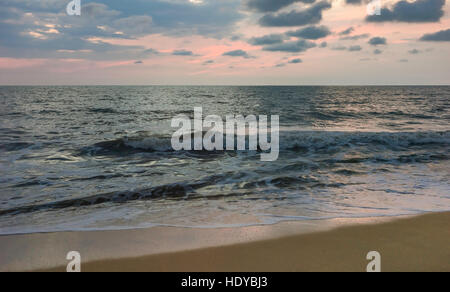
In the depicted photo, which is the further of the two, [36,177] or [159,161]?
[159,161]

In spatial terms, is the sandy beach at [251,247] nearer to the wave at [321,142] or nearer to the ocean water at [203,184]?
the ocean water at [203,184]

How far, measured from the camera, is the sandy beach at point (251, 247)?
323 cm

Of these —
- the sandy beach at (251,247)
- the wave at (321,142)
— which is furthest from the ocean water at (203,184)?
the sandy beach at (251,247)

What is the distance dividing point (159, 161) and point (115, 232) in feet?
19.0

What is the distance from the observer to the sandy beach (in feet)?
10.6

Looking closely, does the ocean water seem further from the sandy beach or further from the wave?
the sandy beach

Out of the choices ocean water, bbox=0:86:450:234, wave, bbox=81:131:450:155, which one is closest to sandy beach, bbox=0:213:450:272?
ocean water, bbox=0:86:450:234

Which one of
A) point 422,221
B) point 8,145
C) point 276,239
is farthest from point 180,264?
point 8,145

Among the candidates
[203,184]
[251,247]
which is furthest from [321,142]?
[251,247]

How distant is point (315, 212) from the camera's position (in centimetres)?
496

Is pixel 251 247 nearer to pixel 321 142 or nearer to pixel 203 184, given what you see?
pixel 203 184

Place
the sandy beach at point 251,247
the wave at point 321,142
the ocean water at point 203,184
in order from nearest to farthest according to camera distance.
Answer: the sandy beach at point 251,247 → the ocean water at point 203,184 → the wave at point 321,142
